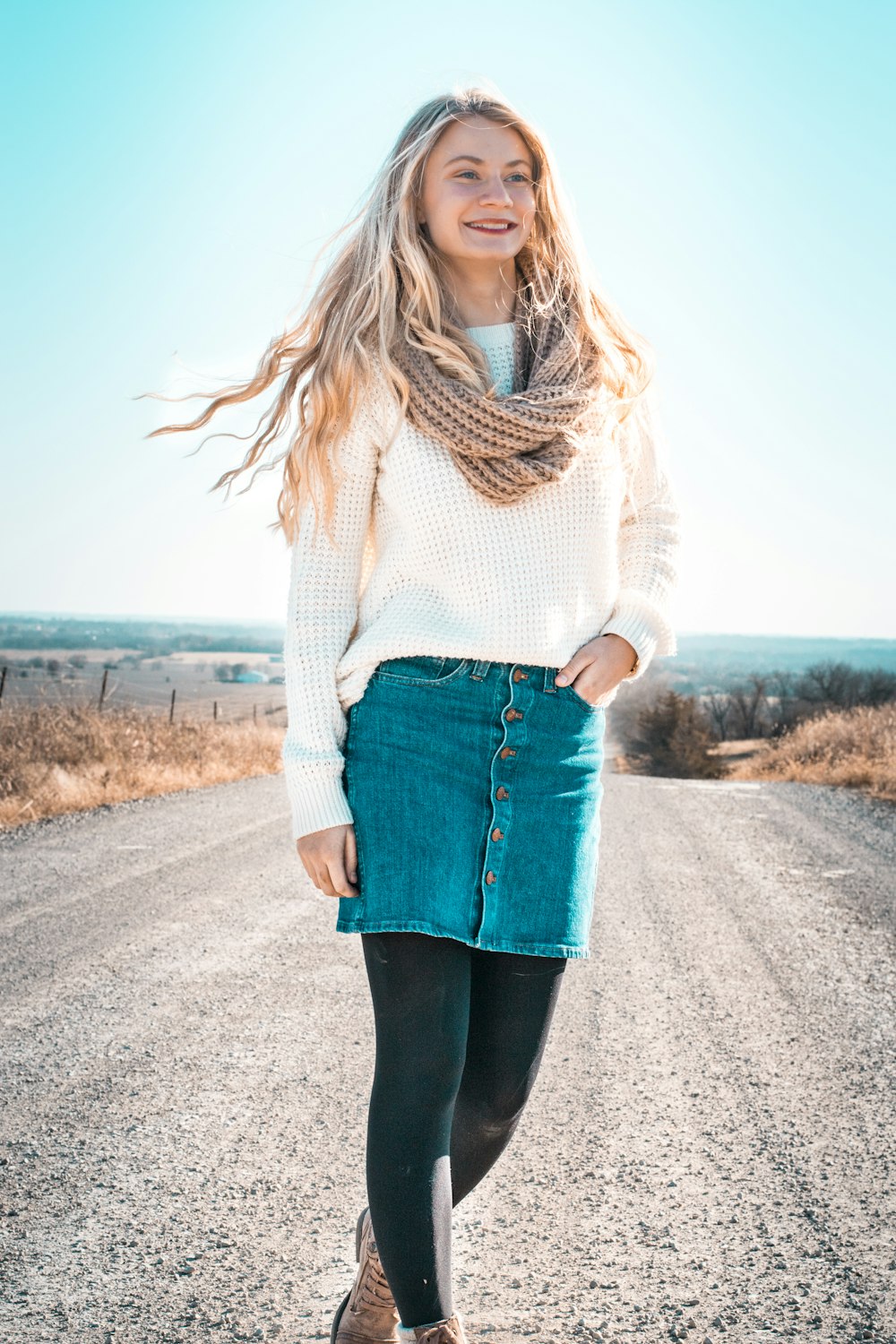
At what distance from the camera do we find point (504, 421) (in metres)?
1.73

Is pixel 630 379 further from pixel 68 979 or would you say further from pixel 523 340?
pixel 68 979

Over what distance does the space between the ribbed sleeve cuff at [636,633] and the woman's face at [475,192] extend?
27.0 inches

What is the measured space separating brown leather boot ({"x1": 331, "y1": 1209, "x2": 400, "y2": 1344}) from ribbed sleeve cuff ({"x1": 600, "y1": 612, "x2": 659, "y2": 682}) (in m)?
1.11

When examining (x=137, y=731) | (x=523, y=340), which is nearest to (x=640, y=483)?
(x=523, y=340)

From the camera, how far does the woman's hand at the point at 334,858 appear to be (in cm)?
168

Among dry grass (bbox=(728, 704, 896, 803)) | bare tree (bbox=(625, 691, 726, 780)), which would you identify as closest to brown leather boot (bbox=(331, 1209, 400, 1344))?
dry grass (bbox=(728, 704, 896, 803))

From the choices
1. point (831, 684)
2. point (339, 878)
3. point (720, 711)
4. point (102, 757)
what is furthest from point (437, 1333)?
point (720, 711)

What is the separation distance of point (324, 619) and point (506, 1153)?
168cm

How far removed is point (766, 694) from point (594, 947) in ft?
165

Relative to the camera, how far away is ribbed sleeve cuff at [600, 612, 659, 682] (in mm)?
1857

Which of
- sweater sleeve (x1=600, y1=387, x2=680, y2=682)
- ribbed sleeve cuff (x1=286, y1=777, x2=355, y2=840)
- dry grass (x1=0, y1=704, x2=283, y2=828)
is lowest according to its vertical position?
dry grass (x1=0, y1=704, x2=283, y2=828)

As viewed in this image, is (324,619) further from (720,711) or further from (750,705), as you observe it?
(720,711)

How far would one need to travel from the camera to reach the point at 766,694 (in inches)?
2079

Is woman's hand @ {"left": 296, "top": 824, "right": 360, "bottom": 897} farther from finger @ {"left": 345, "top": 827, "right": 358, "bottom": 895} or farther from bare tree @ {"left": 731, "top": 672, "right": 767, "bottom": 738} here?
bare tree @ {"left": 731, "top": 672, "right": 767, "bottom": 738}
